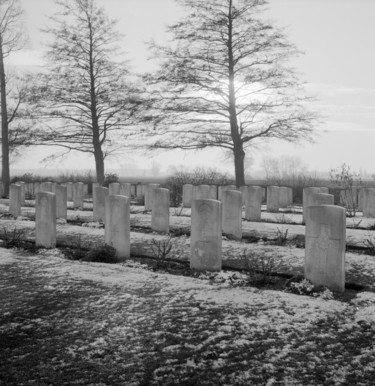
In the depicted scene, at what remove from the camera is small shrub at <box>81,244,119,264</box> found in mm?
6543

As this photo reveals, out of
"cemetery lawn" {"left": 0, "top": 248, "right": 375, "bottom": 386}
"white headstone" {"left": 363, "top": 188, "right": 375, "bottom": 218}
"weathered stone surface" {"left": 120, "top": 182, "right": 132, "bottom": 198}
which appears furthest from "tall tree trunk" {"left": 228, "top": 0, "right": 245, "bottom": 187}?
"cemetery lawn" {"left": 0, "top": 248, "right": 375, "bottom": 386}

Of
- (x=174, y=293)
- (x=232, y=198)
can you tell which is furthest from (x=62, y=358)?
(x=232, y=198)

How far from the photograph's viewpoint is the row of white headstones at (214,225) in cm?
502

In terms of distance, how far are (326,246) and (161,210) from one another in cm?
470

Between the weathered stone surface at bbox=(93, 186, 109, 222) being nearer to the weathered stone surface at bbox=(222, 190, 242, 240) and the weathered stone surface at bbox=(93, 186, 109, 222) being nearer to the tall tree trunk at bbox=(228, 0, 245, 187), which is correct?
the weathered stone surface at bbox=(222, 190, 242, 240)

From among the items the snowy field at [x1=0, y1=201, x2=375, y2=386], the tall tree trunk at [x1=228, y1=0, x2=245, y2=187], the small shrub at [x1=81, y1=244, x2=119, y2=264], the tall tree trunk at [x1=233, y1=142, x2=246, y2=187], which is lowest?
the snowy field at [x1=0, y1=201, x2=375, y2=386]

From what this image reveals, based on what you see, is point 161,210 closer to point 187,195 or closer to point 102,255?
point 102,255

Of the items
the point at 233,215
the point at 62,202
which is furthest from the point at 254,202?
the point at 62,202

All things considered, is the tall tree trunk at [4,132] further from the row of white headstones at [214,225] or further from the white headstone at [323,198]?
the white headstone at [323,198]

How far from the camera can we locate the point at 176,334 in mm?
3527

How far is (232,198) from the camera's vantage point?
858cm

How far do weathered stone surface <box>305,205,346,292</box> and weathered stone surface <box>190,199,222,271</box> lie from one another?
125cm

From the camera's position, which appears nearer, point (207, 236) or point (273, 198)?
point (207, 236)

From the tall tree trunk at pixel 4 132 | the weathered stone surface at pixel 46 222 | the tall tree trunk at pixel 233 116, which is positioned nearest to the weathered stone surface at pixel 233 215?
the weathered stone surface at pixel 46 222
